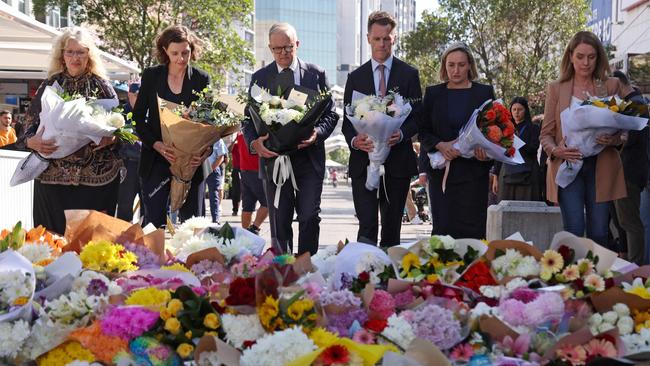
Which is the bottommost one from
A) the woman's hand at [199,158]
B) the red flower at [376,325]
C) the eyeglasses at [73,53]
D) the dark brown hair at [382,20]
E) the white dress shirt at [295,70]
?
the red flower at [376,325]

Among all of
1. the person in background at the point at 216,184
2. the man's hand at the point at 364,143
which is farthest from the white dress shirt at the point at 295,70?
the person in background at the point at 216,184

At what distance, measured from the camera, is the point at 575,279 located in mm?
4715

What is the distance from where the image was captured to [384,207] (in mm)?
8344

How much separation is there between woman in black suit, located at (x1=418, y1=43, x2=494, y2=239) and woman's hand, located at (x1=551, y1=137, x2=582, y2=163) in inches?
21.7

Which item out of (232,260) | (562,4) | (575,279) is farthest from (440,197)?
(562,4)

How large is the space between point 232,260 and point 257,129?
2.75m

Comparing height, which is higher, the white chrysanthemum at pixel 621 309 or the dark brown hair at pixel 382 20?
the dark brown hair at pixel 382 20

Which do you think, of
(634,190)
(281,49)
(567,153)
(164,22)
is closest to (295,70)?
(281,49)

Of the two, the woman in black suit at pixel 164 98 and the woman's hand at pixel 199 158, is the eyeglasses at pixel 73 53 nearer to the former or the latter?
the woman in black suit at pixel 164 98

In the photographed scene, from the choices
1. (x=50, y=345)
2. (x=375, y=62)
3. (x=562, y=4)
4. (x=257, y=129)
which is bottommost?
(x=50, y=345)

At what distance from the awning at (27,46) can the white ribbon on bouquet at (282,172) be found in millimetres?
5839

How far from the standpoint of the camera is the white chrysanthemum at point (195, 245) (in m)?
5.67

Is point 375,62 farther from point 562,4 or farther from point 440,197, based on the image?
point 562,4

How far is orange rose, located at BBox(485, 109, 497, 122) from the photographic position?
778 cm
